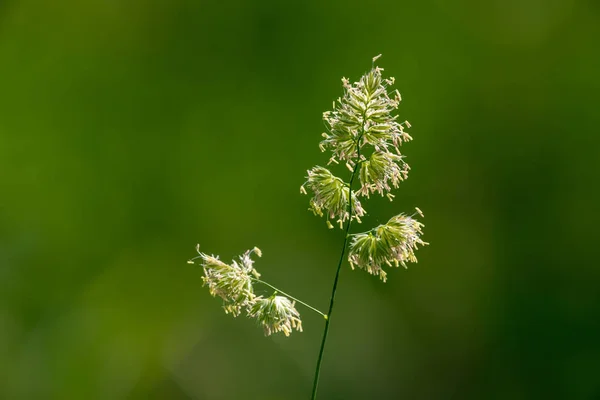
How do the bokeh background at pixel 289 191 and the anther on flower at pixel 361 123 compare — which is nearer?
the anther on flower at pixel 361 123

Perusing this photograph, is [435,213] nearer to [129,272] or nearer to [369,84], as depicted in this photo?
[129,272]

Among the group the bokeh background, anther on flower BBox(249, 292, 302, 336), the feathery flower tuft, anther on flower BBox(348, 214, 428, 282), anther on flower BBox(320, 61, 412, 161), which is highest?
the bokeh background

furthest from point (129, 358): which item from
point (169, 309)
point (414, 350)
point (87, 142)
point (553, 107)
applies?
point (553, 107)


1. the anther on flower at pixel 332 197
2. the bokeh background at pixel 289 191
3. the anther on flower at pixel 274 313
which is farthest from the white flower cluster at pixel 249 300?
the bokeh background at pixel 289 191

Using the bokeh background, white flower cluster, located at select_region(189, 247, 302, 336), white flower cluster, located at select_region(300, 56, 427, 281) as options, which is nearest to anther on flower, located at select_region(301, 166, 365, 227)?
white flower cluster, located at select_region(300, 56, 427, 281)

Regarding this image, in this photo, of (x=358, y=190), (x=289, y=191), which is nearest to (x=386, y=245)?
(x=358, y=190)

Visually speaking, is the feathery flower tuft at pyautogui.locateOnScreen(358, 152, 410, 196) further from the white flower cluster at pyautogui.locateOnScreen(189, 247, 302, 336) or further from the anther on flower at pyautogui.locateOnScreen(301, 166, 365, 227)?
the white flower cluster at pyautogui.locateOnScreen(189, 247, 302, 336)

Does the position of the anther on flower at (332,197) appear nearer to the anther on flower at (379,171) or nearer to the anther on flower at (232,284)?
the anther on flower at (379,171)
